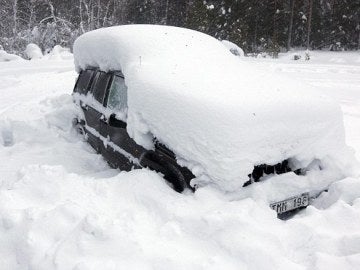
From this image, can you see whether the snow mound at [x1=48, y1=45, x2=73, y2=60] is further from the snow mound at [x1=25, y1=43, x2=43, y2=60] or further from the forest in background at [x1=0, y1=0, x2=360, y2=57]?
the forest in background at [x1=0, y1=0, x2=360, y2=57]

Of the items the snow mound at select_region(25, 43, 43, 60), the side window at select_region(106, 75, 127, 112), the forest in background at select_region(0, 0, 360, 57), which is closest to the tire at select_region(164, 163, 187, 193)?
the side window at select_region(106, 75, 127, 112)

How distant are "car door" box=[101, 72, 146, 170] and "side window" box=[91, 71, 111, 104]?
15 centimetres

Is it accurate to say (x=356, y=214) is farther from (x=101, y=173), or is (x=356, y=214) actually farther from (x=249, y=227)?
(x=101, y=173)

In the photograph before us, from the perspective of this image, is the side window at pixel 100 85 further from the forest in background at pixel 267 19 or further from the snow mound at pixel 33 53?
the forest in background at pixel 267 19

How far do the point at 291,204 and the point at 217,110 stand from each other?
3.90ft

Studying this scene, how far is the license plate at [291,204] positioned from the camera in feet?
11.6

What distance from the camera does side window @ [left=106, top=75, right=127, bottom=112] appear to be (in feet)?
14.6

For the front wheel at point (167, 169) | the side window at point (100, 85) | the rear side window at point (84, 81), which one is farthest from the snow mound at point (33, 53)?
the front wheel at point (167, 169)

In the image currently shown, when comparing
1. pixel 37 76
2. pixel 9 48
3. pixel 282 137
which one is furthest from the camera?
pixel 9 48

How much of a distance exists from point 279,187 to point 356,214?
690 mm

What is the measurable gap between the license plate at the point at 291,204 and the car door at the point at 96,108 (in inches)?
99.5

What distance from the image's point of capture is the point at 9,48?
71.3ft

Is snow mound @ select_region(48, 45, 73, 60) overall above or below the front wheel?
above

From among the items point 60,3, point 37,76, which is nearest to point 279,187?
point 37,76
